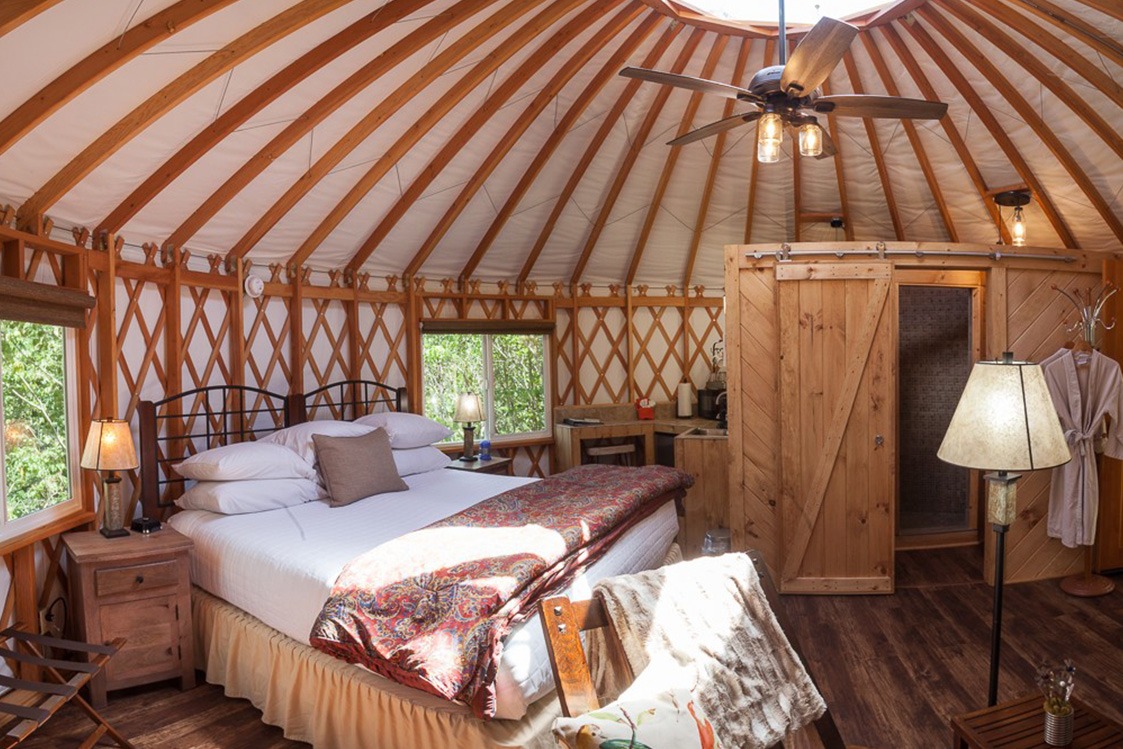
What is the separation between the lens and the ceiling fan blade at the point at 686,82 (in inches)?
106

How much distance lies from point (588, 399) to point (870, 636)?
345cm

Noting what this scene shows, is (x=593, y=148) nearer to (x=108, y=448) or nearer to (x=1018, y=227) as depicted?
(x=1018, y=227)

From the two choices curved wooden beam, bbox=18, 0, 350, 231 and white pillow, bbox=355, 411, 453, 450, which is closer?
curved wooden beam, bbox=18, 0, 350, 231

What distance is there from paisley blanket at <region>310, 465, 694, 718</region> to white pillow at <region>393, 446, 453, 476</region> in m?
1.36

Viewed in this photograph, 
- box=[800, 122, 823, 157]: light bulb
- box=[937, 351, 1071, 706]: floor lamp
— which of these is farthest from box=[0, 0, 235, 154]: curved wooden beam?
box=[937, 351, 1071, 706]: floor lamp

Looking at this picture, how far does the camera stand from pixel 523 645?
7.00 feet

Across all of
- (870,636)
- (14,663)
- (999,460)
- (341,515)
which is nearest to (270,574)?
(341,515)

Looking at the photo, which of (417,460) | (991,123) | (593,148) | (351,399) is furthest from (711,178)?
(351,399)

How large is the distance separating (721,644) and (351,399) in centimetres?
411

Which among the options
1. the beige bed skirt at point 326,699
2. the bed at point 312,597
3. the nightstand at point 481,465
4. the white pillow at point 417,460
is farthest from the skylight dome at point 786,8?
the beige bed skirt at point 326,699

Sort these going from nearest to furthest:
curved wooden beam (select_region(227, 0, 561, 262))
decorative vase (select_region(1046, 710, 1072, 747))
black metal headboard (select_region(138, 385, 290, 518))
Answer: decorative vase (select_region(1046, 710, 1072, 747)), curved wooden beam (select_region(227, 0, 561, 262)), black metal headboard (select_region(138, 385, 290, 518))

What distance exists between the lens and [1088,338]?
13.2 feet

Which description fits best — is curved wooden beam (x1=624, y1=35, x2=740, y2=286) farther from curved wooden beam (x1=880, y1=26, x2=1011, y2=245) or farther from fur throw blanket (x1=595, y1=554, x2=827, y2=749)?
fur throw blanket (x1=595, y1=554, x2=827, y2=749)

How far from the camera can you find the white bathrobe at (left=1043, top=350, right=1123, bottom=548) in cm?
402
